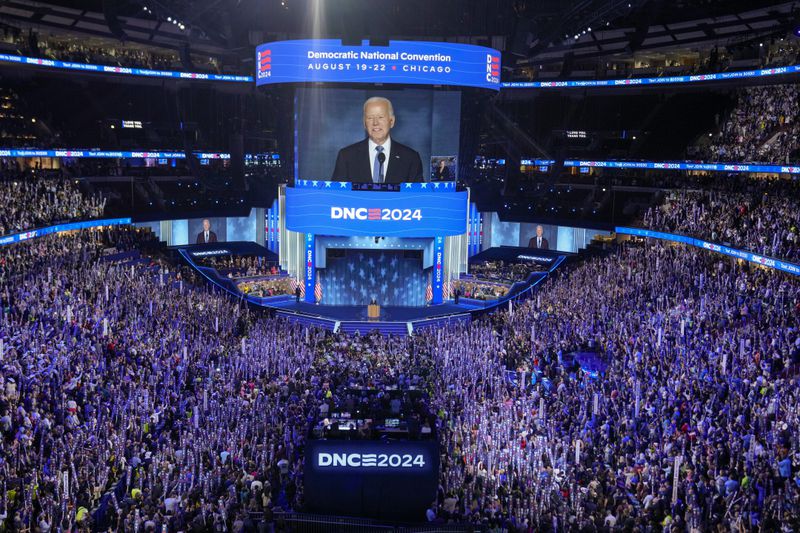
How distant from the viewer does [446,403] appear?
819 inches

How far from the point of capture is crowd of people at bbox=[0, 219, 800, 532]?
14734mm

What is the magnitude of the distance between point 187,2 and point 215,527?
86.0ft

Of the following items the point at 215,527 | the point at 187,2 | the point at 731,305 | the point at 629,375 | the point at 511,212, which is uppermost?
the point at 187,2

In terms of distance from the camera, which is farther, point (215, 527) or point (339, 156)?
point (339, 156)

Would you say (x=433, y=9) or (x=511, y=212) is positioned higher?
(x=433, y=9)

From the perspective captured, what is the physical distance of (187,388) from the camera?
21922 millimetres

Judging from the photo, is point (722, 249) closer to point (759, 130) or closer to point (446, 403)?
point (759, 130)

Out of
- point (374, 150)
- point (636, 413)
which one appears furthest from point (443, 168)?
point (636, 413)

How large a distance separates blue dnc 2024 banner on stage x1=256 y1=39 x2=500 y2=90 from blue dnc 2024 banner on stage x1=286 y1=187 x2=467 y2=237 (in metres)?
5.42

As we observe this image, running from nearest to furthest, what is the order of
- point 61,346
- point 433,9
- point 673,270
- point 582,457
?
point 582,457
point 61,346
point 673,270
point 433,9

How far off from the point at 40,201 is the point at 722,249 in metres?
30.3

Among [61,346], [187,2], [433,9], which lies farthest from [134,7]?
[61,346]

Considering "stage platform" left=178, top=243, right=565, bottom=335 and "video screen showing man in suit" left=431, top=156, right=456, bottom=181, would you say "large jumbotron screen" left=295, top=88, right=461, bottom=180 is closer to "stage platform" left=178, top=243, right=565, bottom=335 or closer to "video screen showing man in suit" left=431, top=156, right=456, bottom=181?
"video screen showing man in suit" left=431, top=156, right=456, bottom=181

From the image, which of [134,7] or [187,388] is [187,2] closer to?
[134,7]
